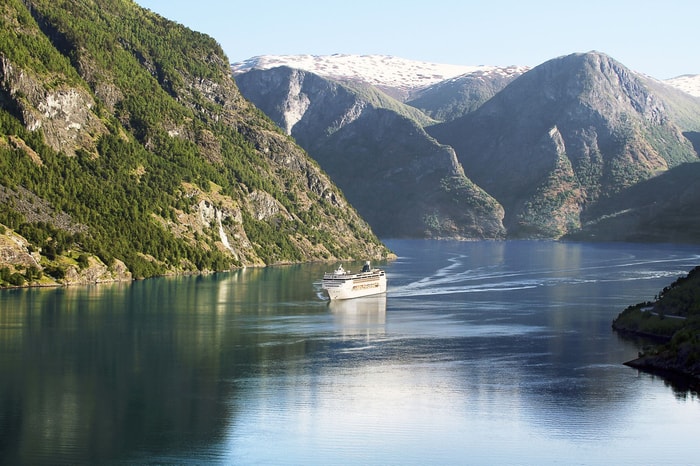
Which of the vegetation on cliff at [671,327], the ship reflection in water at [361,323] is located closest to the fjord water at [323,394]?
the ship reflection in water at [361,323]

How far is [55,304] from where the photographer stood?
609 ft

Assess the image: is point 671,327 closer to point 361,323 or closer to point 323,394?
point 361,323

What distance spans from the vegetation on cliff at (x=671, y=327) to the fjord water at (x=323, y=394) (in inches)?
164

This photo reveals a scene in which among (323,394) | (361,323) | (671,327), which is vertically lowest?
(323,394)

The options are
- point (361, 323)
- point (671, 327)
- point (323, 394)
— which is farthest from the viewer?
point (361, 323)

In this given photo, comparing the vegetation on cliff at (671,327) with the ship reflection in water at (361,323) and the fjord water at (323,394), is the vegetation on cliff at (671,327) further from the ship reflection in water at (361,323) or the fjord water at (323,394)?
the ship reflection in water at (361,323)

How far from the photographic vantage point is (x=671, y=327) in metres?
157

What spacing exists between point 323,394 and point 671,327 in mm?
62252

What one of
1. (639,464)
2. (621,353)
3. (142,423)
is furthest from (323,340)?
(639,464)

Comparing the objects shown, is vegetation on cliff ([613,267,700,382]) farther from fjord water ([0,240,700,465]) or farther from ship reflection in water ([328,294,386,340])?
ship reflection in water ([328,294,386,340])

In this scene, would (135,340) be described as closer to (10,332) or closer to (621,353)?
(10,332)

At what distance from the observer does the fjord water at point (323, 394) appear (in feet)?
315

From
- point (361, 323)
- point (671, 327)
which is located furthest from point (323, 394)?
point (361, 323)

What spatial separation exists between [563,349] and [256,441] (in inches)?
2621
